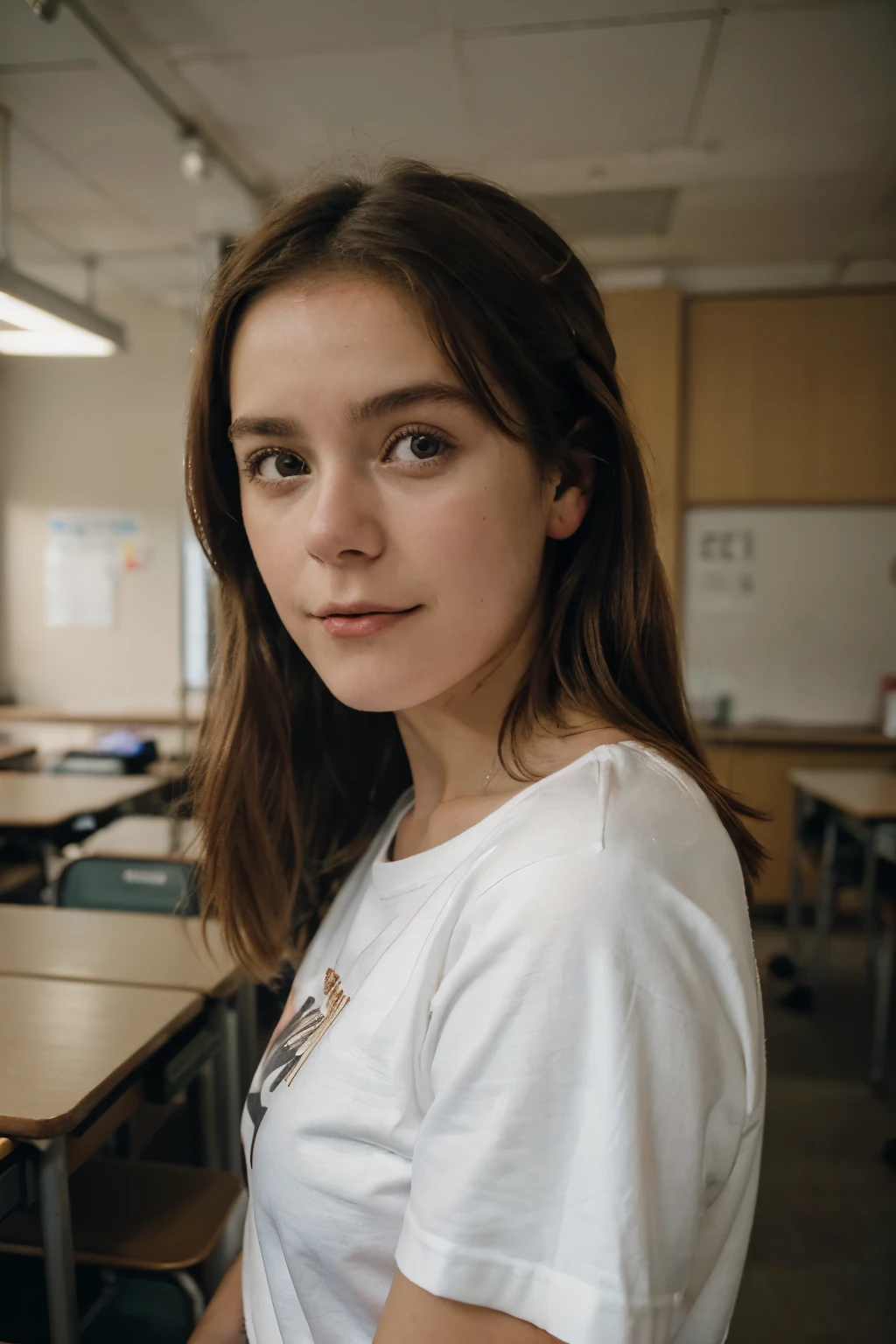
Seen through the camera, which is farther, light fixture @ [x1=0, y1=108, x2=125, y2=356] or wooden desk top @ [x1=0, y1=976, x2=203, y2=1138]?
light fixture @ [x1=0, y1=108, x2=125, y2=356]

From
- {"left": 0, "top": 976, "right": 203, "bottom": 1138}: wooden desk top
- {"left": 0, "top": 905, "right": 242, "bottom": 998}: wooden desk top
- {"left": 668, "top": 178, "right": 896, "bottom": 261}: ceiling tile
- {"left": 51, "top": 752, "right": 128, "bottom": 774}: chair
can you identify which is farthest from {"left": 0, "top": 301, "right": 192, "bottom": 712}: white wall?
{"left": 0, "top": 976, "right": 203, "bottom": 1138}: wooden desk top

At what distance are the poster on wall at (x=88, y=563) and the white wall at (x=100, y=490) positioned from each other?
5 centimetres

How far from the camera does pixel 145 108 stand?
301 centimetres

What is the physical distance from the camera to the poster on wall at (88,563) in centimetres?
520

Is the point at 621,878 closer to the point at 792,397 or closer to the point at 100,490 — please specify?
the point at 792,397

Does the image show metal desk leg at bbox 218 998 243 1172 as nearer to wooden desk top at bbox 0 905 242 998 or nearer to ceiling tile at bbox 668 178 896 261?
wooden desk top at bbox 0 905 242 998

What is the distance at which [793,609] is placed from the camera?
4.70m

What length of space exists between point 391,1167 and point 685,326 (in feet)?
14.8

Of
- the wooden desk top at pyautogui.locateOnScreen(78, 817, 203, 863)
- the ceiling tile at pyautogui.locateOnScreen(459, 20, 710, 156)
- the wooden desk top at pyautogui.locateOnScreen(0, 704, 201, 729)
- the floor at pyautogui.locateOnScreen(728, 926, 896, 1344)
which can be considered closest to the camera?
the floor at pyautogui.locateOnScreen(728, 926, 896, 1344)

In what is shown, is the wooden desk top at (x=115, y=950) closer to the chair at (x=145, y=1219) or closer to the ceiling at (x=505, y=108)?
the chair at (x=145, y=1219)

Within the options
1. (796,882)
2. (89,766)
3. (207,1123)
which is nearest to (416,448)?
(207,1123)

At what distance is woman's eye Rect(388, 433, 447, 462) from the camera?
2.17 ft

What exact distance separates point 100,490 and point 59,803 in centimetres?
264

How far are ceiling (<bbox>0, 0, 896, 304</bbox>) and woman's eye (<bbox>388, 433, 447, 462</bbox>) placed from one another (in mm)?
1896
